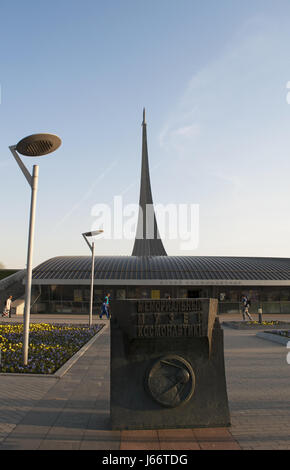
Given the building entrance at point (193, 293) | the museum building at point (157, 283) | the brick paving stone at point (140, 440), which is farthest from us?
the building entrance at point (193, 293)

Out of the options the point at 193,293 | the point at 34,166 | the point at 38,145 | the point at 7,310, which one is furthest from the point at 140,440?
the point at 193,293

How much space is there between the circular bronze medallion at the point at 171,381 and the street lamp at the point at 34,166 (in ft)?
16.6

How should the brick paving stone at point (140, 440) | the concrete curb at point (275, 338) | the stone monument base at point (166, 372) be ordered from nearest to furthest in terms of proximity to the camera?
1. the brick paving stone at point (140, 440)
2. the stone monument base at point (166, 372)
3. the concrete curb at point (275, 338)

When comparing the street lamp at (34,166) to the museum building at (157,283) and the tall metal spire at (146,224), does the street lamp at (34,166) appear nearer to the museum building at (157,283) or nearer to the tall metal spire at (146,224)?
the museum building at (157,283)

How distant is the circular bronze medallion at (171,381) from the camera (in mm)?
5223

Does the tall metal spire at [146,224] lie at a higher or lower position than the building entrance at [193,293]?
higher

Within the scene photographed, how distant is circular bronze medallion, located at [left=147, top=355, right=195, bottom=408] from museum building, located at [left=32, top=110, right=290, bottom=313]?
2818cm

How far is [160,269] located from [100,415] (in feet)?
102

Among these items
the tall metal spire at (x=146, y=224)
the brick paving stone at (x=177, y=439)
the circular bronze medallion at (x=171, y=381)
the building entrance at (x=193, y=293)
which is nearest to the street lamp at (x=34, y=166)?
the circular bronze medallion at (x=171, y=381)

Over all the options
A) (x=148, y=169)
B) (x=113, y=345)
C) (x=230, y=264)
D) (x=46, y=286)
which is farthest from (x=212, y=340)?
(x=148, y=169)

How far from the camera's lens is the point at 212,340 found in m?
5.51
